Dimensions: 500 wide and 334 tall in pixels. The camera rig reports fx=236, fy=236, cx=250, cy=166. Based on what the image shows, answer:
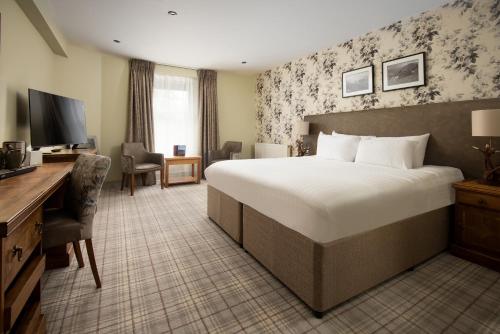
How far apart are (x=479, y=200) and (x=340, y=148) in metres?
1.56

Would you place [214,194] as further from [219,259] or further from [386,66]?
[386,66]

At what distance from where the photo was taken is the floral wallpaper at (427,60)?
7.86 feet

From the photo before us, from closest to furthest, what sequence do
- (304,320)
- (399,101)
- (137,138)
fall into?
1. (304,320)
2. (399,101)
3. (137,138)

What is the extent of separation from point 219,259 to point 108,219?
1826 millimetres

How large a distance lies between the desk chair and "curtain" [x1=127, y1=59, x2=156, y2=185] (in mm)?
3263

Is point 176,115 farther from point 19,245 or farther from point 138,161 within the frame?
point 19,245

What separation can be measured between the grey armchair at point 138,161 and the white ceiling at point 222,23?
6.01 feet

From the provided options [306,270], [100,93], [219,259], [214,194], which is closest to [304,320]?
[306,270]

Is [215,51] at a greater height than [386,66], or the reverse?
[215,51]

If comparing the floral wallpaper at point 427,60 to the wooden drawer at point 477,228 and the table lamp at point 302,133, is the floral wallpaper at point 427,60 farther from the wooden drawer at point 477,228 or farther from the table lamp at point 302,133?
the wooden drawer at point 477,228

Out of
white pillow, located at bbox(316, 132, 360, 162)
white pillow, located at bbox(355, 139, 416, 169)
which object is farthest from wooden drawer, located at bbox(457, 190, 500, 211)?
white pillow, located at bbox(316, 132, 360, 162)

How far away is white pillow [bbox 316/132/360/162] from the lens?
3214 millimetres

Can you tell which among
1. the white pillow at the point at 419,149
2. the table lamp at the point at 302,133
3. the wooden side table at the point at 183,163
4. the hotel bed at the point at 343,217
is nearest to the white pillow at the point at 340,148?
the white pillow at the point at 419,149

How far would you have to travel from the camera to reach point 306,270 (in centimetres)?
148
